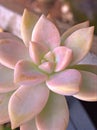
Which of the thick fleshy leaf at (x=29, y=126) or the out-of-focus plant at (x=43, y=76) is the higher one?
the out-of-focus plant at (x=43, y=76)

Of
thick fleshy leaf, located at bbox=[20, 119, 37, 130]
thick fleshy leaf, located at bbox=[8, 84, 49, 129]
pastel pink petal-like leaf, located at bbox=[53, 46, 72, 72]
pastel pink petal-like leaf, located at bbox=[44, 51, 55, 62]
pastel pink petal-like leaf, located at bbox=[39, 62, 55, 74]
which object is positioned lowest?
thick fleshy leaf, located at bbox=[20, 119, 37, 130]

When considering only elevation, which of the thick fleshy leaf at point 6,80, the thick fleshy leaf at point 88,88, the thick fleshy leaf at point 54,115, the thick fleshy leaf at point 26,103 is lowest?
the thick fleshy leaf at point 54,115

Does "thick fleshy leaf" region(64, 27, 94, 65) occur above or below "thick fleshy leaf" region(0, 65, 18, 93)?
above

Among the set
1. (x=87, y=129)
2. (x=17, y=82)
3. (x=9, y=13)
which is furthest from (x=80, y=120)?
(x=9, y=13)
